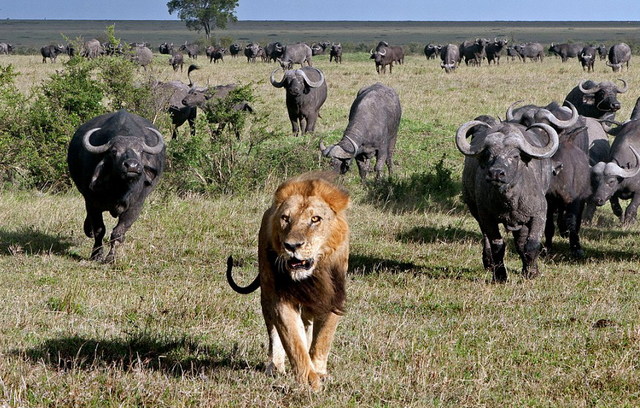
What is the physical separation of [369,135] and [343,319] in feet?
27.5

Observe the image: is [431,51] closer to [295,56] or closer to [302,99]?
[295,56]

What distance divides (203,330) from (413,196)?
698cm

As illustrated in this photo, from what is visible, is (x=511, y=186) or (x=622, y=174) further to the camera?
(x=622, y=174)

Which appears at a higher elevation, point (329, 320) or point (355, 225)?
point (329, 320)

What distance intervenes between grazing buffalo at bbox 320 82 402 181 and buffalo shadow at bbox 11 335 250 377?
8.58 m

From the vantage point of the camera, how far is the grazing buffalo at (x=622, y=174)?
10.7m

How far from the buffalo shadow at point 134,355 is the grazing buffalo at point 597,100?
1394 centimetres

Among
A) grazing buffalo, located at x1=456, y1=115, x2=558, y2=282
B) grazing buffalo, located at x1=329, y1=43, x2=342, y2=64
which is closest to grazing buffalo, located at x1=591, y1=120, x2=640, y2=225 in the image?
grazing buffalo, located at x1=456, y1=115, x2=558, y2=282

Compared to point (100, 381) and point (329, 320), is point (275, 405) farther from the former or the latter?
point (100, 381)

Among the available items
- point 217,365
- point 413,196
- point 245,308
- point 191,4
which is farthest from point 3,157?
point 191,4

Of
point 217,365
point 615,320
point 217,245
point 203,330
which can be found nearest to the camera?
point 217,365

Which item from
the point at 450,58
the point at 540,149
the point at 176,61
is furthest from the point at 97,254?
the point at 176,61

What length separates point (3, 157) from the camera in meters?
12.3

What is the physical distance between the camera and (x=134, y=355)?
17.4 feet
